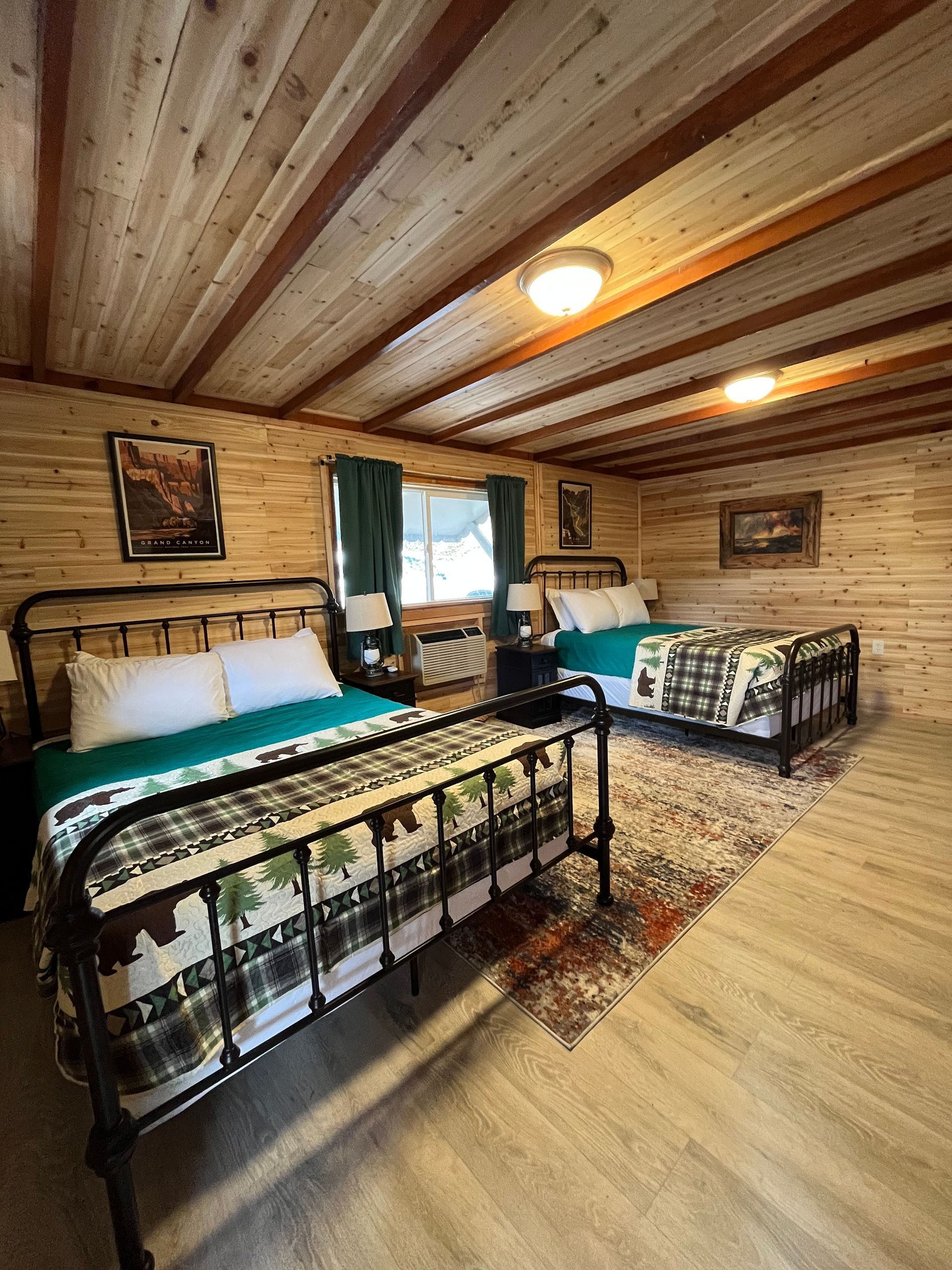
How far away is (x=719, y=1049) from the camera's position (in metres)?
1.42

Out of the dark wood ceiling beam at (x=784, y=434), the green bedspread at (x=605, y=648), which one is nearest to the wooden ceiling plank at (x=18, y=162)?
the green bedspread at (x=605, y=648)

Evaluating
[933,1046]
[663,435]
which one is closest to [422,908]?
[933,1046]

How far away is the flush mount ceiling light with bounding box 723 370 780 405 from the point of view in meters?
2.95

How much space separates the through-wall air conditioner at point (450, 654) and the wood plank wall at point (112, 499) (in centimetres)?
17

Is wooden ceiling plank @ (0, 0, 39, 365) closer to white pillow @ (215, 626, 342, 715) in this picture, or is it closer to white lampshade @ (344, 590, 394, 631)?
white pillow @ (215, 626, 342, 715)

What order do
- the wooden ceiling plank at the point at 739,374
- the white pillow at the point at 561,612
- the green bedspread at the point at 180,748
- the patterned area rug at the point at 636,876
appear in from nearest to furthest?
the patterned area rug at the point at 636,876 → the green bedspread at the point at 180,748 → the wooden ceiling plank at the point at 739,374 → the white pillow at the point at 561,612

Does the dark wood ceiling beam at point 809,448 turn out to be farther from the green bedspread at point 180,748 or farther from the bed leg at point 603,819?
the green bedspread at point 180,748

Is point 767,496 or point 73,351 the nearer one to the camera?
point 73,351

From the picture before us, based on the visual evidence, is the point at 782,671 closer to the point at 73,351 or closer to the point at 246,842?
the point at 246,842

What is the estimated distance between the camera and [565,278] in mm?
1808

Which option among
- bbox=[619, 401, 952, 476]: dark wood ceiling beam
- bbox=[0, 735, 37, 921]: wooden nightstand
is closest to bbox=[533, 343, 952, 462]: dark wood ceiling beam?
bbox=[619, 401, 952, 476]: dark wood ceiling beam

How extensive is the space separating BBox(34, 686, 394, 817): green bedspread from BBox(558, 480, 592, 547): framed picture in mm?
3221

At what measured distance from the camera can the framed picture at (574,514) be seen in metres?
5.15

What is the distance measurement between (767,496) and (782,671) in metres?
2.72
